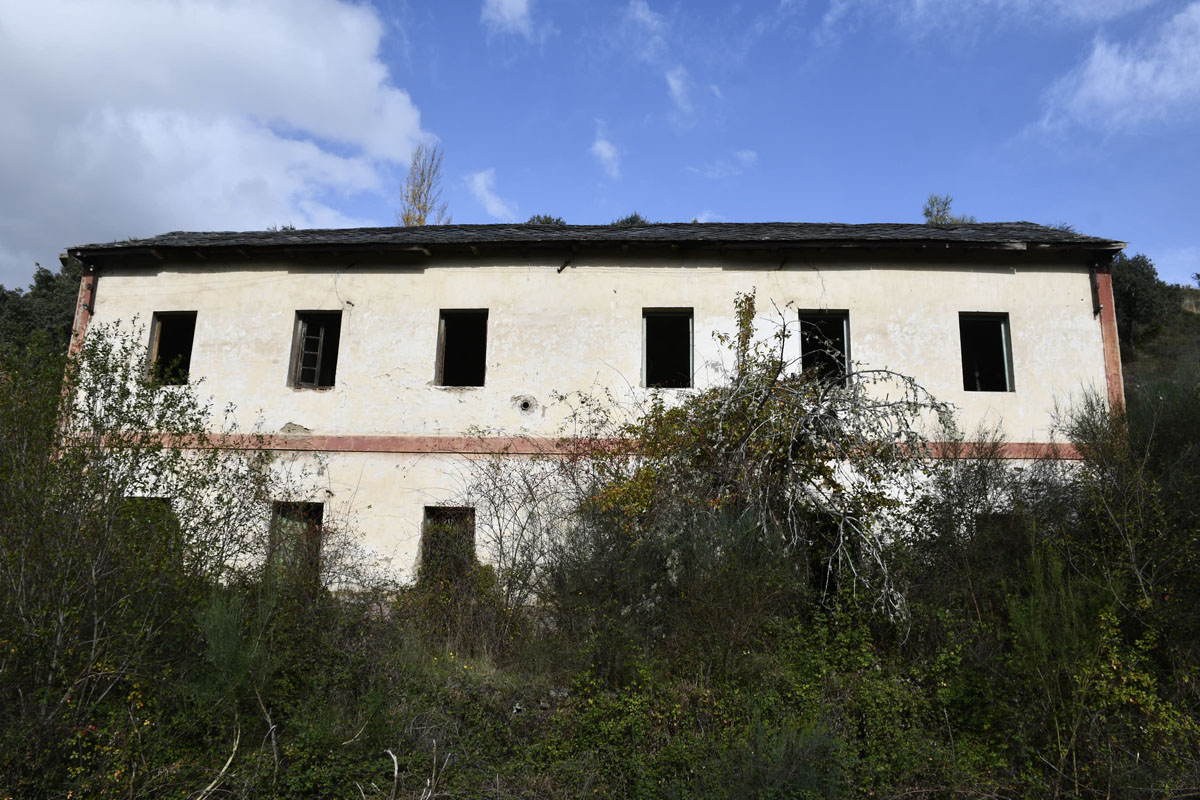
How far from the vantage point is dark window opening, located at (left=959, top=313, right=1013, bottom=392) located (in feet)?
39.1

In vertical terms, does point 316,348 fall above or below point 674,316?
below

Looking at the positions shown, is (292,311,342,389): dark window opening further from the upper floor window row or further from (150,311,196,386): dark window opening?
(150,311,196,386): dark window opening

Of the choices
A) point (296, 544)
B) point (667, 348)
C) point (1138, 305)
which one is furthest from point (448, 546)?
point (1138, 305)

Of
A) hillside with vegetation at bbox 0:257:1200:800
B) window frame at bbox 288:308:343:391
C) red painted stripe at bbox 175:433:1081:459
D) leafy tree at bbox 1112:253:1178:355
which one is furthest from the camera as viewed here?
leafy tree at bbox 1112:253:1178:355

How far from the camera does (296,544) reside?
10.1 meters

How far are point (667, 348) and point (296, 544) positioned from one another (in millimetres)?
6506

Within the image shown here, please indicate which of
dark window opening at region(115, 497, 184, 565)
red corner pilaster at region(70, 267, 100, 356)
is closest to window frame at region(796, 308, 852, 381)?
dark window opening at region(115, 497, 184, 565)

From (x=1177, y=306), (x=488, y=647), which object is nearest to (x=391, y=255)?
(x=488, y=647)

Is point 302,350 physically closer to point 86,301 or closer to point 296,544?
point 296,544

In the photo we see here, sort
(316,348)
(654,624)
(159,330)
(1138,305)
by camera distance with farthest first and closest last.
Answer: (1138,305) → (159,330) → (316,348) → (654,624)

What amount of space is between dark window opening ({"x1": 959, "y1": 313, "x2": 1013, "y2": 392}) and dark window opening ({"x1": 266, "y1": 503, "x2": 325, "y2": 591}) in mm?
9675

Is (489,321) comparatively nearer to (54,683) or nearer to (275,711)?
(275,711)

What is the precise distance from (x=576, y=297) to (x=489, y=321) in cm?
139

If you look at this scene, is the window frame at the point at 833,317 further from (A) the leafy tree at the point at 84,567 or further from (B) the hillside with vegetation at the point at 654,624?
(A) the leafy tree at the point at 84,567
